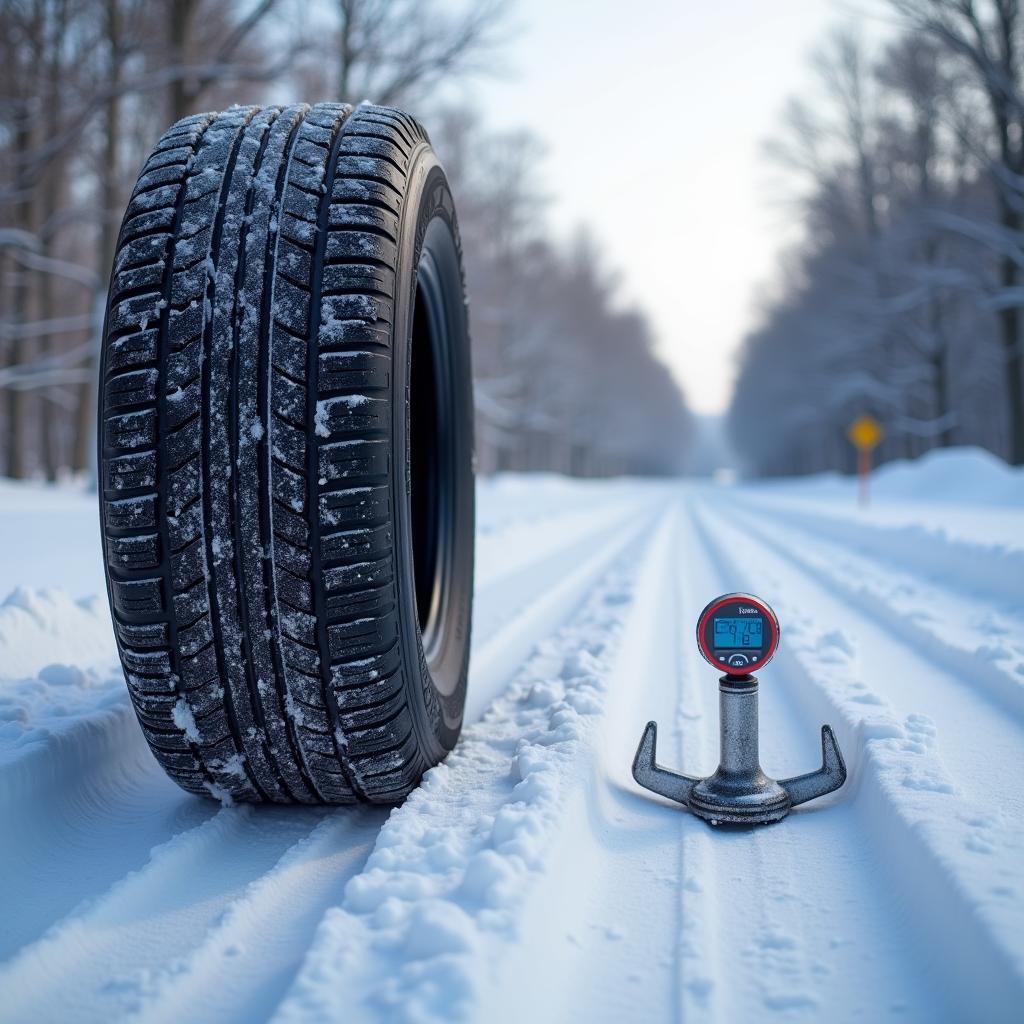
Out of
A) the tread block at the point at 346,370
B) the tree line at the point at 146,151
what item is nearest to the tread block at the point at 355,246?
the tread block at the point at 346,370

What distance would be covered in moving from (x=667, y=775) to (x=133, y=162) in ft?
62.5

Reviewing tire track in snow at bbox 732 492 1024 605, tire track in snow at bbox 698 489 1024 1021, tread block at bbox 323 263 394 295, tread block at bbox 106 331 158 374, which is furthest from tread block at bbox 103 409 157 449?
tire track in snow at bbox 732 492 1024 605

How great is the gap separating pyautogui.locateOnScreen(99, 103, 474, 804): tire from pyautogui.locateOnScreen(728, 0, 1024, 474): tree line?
1288cm

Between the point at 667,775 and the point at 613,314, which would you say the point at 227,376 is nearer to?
the point at 667,775

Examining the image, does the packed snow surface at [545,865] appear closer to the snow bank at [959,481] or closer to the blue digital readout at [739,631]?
the blue digital readout at [739,631]

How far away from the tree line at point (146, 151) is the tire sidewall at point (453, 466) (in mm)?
8734

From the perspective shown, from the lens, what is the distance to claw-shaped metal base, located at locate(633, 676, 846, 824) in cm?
230

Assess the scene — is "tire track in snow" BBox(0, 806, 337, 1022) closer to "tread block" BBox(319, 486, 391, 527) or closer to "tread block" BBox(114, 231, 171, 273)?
"tread block" BBox(319, 486, 391, 527)

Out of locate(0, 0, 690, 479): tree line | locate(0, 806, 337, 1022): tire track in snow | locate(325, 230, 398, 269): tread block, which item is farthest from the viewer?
locate(0, 0, 690, 479): tree line

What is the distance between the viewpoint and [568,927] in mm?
1747

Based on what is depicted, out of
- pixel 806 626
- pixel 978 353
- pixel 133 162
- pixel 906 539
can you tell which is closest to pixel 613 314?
pixel 978 353

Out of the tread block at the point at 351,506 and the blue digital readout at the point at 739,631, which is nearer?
the tread block at the point at 351,506

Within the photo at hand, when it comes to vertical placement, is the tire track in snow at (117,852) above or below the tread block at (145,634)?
below

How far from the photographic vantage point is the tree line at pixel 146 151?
11766 millimetres
